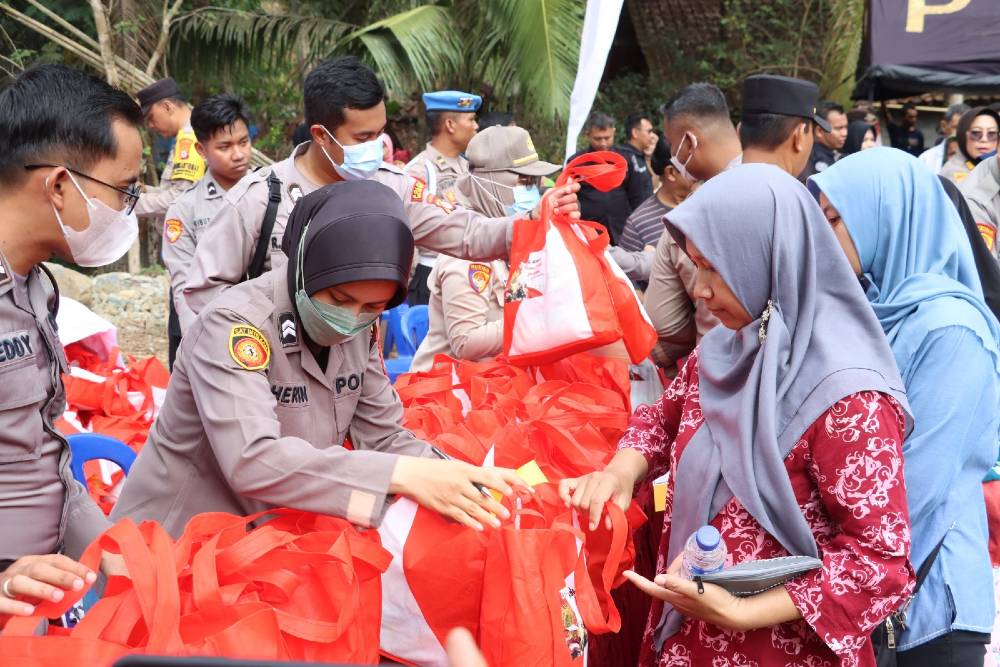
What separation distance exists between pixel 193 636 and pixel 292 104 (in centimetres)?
1106

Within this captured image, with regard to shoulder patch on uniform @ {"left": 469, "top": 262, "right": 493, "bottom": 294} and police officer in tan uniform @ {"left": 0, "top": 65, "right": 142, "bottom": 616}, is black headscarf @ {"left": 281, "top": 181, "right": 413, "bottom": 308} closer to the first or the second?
police officer in tan uniform @ {"left": 0, "top": 65, "right": 142, "bottom": 616}

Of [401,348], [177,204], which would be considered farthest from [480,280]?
[177,204]

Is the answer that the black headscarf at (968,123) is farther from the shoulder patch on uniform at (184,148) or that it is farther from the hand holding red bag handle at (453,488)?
the hand holding red bag handle at (453,488)

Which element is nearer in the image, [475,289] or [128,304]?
[475,289]

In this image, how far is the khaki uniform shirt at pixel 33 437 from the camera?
5.74 ft

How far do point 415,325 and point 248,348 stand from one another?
2.92m

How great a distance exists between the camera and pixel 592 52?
5.20 meters

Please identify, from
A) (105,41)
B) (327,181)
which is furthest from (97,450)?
(105,41)

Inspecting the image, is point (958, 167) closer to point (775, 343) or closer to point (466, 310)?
point (466, 310)

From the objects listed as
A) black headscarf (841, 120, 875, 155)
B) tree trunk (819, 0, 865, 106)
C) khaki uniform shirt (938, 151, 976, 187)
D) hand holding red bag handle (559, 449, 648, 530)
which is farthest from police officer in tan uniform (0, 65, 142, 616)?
tree trunk (819, 0, 865, 106)

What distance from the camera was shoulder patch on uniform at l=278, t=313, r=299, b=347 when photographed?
77.8 inches

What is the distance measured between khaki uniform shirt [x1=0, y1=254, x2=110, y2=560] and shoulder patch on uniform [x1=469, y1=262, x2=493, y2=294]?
1927 mm

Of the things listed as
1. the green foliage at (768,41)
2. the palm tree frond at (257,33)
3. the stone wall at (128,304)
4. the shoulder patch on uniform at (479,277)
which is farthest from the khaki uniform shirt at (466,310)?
the green foliage at (768,41)

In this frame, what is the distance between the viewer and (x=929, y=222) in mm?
2184
